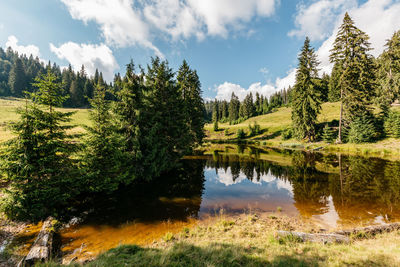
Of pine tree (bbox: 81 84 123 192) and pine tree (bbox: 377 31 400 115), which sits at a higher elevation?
pine tree (bbox: 377 31 400 115)

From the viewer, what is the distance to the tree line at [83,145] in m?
8.07

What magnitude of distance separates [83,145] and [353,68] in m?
45.2

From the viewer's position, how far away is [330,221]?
9.19 metres

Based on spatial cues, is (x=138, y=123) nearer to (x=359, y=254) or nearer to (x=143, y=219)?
(x=143, y=219)

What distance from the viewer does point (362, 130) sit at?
101ft

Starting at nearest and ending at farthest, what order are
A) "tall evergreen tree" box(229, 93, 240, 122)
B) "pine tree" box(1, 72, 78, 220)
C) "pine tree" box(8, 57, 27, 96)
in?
"pine tree" box(1, 72, 78, 220), "pine tree" box(8, 57, 27, 96), "tall evergreen tree" box(229, 93, 240, 122)

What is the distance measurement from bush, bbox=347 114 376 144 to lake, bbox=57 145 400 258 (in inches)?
573

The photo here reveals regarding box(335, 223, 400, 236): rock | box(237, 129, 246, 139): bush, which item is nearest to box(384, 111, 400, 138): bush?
box(237, 129, 246, 139): bush

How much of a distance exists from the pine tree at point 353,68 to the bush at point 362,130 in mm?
1296

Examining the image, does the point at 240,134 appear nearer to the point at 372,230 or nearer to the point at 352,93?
the point at 352,93

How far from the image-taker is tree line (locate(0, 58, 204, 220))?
807 centimetres

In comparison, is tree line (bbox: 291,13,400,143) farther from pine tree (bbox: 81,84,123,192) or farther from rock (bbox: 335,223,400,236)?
pine tree (bbox: 81,84,123,192)

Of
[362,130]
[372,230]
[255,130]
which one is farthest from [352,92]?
[372,230]

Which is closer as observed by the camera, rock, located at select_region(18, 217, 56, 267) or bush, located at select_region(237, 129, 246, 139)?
rock, located at select_region(18, 217, 56, 267)
